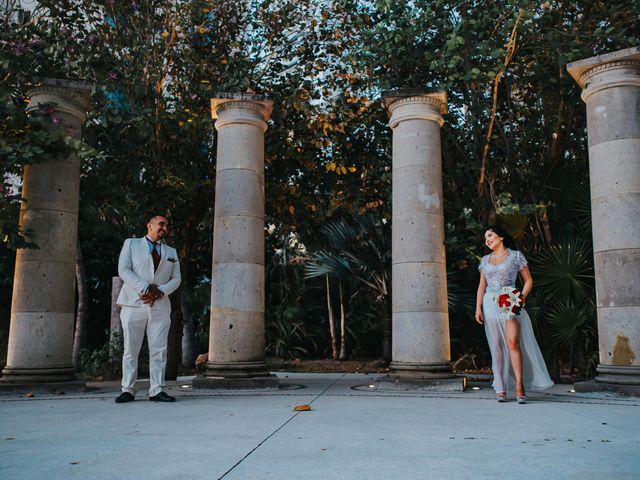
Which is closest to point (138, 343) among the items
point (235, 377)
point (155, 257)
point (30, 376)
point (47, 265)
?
point (155, 257)

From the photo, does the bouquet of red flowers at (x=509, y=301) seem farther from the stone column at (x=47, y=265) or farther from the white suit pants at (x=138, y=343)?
the stone column at (x=47, y=265)

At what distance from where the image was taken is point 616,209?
320 inches

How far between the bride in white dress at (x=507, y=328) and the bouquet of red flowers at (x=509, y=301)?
0.06m

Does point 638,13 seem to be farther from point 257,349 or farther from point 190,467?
point 190,467

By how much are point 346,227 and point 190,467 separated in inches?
480

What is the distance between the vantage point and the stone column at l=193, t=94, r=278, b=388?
8.95 meters

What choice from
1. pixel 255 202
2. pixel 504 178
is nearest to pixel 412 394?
pixel 255 202

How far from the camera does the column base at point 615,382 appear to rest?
762cm

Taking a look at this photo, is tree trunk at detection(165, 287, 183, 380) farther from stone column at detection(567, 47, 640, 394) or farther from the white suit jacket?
stone column at detection(567, 47, 640, 394)

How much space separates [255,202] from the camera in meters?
9.45

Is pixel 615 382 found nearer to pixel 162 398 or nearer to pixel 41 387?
pixel 162 398

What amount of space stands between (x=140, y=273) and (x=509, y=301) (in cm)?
437

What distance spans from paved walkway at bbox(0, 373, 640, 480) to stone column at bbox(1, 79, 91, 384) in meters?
1.10

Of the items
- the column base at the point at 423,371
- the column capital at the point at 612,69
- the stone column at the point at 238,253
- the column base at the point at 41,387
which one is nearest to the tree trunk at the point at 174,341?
the stone column at the point at 238,253
